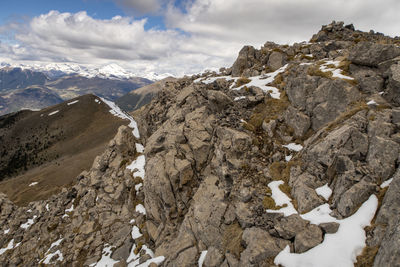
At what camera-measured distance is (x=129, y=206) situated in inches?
1298

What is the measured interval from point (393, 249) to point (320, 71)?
2020cm

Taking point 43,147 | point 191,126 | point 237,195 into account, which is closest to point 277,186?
point 237,195

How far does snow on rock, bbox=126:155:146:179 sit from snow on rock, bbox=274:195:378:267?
26.7 meters

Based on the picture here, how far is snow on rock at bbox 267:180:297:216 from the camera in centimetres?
1691

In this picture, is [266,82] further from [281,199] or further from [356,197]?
[356,197]

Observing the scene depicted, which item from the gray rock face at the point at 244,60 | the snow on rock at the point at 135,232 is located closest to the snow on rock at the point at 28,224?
the snow on rock at the point at 135,232

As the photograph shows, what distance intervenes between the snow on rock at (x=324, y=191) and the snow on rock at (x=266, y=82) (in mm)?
14588

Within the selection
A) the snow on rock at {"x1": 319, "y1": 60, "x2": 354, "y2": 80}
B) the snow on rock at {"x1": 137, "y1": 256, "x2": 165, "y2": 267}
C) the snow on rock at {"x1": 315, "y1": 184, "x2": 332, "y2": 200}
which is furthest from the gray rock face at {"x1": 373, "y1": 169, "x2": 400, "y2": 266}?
the snow on rock at {"x1": 137, "y1": 256, "x2": 165, "y2": 267}

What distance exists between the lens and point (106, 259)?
2814cm

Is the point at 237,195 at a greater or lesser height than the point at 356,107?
lesser

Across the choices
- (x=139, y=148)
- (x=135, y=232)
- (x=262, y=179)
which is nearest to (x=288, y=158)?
(x=262, y=179)

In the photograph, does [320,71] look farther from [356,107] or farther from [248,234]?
[248,234]

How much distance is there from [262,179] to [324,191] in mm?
5299

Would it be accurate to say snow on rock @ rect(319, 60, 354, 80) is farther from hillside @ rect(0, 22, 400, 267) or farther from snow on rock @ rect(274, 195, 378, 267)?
snow on rock @ rect(274, 195, 378, 267)
